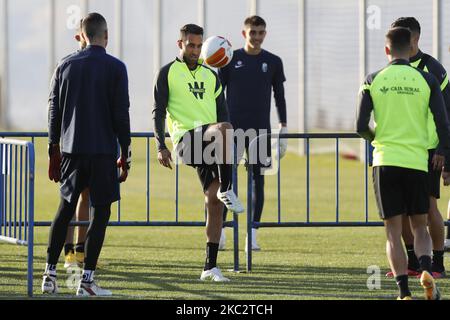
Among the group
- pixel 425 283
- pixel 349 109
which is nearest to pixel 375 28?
pixel 349 109

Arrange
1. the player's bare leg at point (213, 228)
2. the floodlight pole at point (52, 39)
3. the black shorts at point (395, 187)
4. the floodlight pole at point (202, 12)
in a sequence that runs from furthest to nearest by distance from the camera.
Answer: the floodlight pole at point (52, 39) → the floodlight pole at point (202, 12) → the player's bare leg at point (213, 228) → the black shorts at point (395, 187)

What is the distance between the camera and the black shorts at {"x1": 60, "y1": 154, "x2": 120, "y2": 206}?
31.0 ft

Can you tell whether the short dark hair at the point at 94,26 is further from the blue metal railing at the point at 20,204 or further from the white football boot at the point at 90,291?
the white football boot at the point at 90,291

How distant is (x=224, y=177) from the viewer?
34.4ft

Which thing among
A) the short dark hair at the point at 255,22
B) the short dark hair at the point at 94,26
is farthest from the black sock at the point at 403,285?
the short dark hair at the point at 255,22

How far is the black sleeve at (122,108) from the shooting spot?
9.41 m

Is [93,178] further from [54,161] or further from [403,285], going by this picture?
[403,285]

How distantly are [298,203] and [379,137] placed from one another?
1109 cm

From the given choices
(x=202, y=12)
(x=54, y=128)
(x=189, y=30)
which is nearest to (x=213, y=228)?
(x=189, y=30)

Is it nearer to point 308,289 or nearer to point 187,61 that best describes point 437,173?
point 308,289

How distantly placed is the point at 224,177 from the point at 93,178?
4.79 feet

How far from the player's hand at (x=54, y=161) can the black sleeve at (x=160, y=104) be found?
1.14 metres

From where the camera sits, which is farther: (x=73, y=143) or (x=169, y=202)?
(x=169, y=202)

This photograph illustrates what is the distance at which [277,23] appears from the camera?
3603 cm
